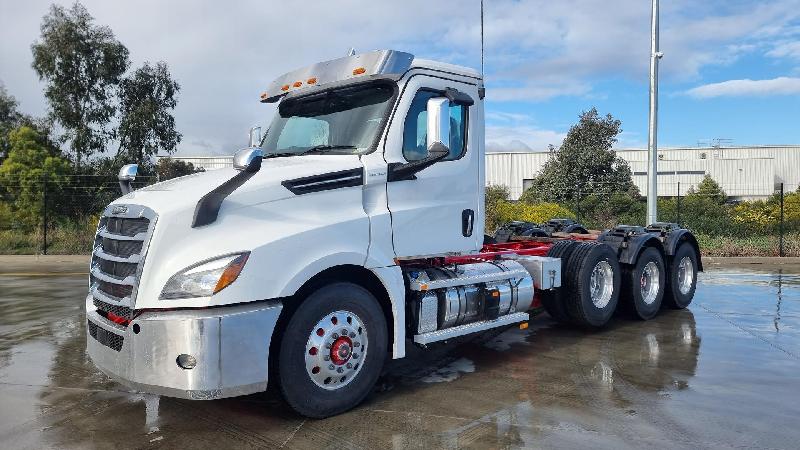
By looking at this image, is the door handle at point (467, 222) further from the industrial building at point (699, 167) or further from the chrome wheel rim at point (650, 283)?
the industrial building at point (699, 167)

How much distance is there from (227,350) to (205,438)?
2.49 feet

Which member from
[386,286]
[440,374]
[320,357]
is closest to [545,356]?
[440,374]

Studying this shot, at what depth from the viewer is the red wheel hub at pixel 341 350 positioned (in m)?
4.55

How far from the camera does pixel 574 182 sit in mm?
29969

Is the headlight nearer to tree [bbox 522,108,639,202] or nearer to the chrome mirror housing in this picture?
the chrome mirror housing

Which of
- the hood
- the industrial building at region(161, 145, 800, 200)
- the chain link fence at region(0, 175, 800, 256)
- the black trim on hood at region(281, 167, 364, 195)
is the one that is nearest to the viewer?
the hood

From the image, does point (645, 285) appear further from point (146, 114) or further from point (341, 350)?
point (146, 114)

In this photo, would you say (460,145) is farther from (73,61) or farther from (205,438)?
(73,61)

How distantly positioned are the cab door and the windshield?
0.19 metres

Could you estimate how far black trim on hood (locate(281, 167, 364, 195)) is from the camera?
4539mm

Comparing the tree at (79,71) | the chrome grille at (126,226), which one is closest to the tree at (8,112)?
the tree at (79,71)

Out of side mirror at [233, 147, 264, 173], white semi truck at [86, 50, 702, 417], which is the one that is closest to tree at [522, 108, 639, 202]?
white semi truck at [86, 50, 702, 417]

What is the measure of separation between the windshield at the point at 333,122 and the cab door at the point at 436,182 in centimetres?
19

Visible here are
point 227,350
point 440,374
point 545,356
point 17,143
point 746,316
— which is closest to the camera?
point 227,350
